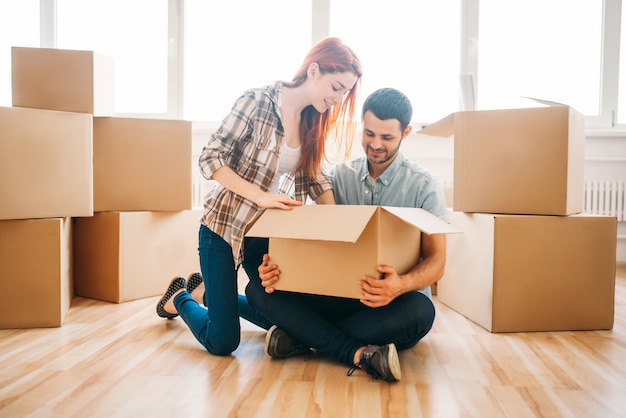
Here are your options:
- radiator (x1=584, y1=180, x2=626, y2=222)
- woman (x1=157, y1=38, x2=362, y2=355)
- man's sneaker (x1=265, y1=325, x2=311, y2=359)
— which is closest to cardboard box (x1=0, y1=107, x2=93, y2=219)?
woman (x1=157, y1=38, x2=362, y2=355)

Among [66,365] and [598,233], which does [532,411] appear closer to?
[598,233]

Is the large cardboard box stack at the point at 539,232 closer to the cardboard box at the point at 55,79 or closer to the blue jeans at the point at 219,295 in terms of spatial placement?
the blue jeans at the point at 219,295

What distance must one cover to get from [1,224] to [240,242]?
809 mm

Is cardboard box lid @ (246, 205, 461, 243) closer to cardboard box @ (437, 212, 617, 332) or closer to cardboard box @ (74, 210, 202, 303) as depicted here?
cardboard box @ (437, 212, 617, 332)

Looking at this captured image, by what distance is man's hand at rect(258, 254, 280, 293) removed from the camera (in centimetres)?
123

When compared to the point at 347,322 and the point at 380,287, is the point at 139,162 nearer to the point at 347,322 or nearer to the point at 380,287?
the point at 347,322

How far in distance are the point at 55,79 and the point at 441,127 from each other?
1382 millimetres

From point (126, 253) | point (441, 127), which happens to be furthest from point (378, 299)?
point (126, 253)

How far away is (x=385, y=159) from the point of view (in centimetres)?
145

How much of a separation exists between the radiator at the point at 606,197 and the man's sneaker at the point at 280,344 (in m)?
2.42

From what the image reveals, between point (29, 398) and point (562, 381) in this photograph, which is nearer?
point (29, 398)

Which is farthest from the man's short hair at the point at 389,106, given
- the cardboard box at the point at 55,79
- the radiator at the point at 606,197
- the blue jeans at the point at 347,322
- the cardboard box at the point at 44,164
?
the radiator at the point at 606,197

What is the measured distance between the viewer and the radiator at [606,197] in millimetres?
3080

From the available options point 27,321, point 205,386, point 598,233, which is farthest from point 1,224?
point 598,233
